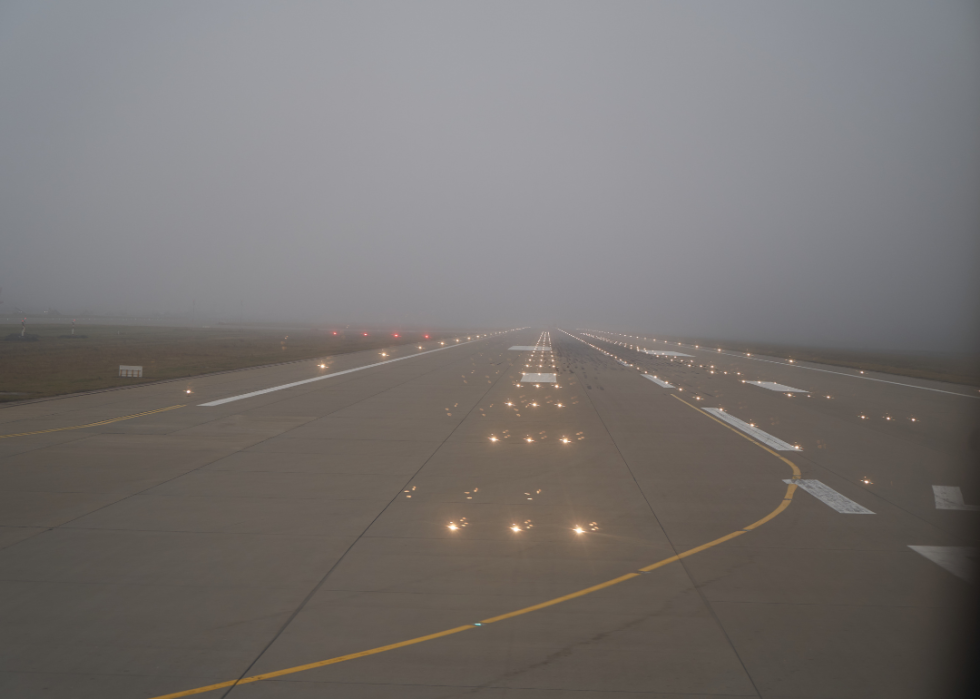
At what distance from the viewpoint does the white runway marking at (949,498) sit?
717 centimetres

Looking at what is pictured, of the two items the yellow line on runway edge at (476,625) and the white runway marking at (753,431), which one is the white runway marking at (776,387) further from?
the yellow line on runway edge at (476,625)

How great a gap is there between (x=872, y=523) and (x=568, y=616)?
4413mm

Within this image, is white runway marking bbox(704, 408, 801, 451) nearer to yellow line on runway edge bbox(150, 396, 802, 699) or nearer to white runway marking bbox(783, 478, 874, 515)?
white runway marking bbox(783, 478, 874, 515)

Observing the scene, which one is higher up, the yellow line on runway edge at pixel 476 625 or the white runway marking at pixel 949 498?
the yellow line on runway edge at pixel 476 625

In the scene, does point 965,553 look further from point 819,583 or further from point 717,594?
point 717,594

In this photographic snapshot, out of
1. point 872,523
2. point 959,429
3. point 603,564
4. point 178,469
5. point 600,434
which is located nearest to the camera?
point 603,564

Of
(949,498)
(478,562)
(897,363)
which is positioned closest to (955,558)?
(949,498)

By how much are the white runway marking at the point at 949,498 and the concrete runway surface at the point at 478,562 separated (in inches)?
2.3

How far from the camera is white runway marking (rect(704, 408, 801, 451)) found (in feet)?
35.4

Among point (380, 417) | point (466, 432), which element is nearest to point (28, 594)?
point (466, 432)

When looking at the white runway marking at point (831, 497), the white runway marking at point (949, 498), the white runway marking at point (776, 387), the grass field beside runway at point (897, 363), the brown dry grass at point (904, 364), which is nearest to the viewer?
the white runway marking at point (831, 497)

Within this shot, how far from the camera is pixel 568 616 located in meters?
4.18

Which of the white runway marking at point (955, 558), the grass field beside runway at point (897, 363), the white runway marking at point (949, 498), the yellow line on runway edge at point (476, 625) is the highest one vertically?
the yellow line on runway edge at point (476, 625)

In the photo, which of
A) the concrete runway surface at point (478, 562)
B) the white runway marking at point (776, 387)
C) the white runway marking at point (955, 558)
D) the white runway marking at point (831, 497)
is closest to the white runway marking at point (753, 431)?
the concrete runway surface at point (478, 562)
